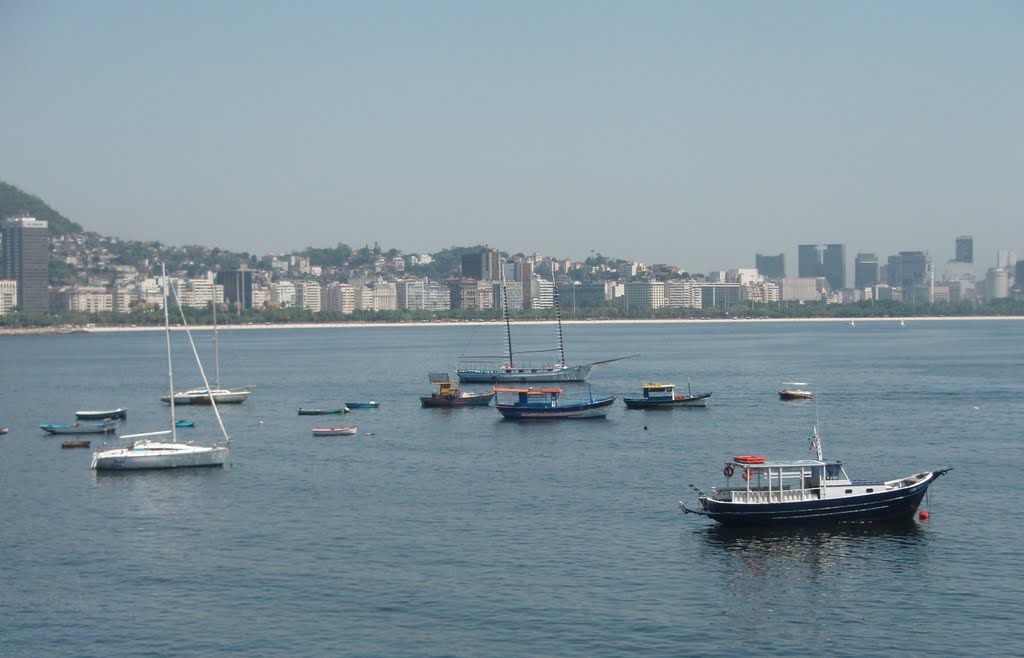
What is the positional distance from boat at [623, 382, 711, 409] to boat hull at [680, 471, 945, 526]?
3489 centimetres

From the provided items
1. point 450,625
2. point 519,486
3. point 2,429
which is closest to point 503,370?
point 2,429

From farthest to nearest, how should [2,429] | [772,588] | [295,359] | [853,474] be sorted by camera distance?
[295,359] < [2,429] < [853,474] < [772,588]

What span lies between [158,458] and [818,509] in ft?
87.1

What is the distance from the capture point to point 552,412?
67.9 metres

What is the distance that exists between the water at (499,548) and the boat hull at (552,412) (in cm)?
99

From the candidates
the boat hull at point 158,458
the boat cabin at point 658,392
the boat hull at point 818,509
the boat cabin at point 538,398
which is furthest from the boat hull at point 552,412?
the boat hull at point 818,509

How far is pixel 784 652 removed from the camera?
1061 inches

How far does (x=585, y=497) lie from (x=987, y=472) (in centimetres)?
1581

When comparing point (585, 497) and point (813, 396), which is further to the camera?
point (813, 396)

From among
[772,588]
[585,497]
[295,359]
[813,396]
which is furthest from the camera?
[295,359]

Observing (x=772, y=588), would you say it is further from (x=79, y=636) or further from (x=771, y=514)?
(x=79, y=636)

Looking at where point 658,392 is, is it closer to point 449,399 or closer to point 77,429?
point 449,399

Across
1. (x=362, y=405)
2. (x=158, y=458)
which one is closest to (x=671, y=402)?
(x=362, y=405)

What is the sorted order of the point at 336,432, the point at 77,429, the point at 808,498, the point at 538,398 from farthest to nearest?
the point at 538,398 → the point at 77,429 → the point at 336,432 → the point at 808,498
